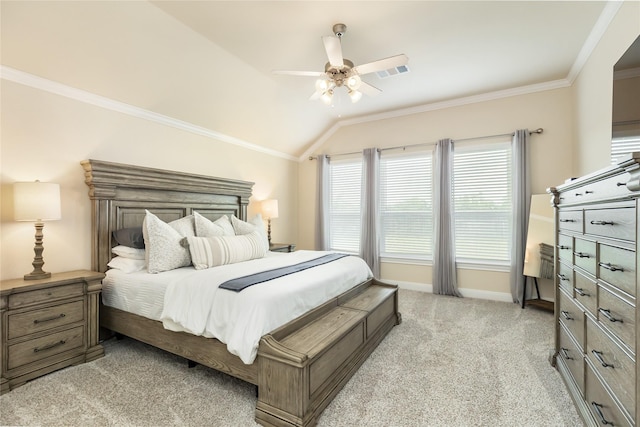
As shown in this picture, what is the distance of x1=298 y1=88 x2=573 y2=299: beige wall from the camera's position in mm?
3805

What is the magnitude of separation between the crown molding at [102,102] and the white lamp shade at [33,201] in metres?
0.91

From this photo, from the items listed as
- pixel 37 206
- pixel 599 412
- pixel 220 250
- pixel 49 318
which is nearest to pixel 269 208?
pixel 220 250

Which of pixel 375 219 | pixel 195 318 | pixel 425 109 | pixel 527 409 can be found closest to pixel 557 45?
pixel 425 109

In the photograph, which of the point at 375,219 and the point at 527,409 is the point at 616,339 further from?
the point at 375,219

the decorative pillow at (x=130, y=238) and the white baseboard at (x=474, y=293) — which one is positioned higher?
the decorative pillow at (x=130, y=238)

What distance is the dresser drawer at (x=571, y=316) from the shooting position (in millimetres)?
1740

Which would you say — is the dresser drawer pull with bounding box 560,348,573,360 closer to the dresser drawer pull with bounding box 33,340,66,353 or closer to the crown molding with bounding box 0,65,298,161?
the dresser drawer pull with bounding box 33,340,66,353

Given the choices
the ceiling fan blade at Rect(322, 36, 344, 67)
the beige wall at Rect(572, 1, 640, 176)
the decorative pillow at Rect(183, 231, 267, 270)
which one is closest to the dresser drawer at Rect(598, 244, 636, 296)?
the beige wall at Rect(572, 1, 640, 176)

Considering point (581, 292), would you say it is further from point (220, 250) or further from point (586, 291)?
point (220, 250)

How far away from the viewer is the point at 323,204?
5414 millimetres

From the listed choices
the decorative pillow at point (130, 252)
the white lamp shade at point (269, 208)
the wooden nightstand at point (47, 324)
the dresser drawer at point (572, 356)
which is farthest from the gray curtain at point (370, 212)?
the wooden nightstand at point (47, 324)

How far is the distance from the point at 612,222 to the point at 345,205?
414 cm

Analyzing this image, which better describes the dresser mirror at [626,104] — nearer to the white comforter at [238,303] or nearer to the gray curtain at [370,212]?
the white comforter at [238,303]

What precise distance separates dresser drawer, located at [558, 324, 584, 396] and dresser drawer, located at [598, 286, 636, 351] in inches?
19.9
